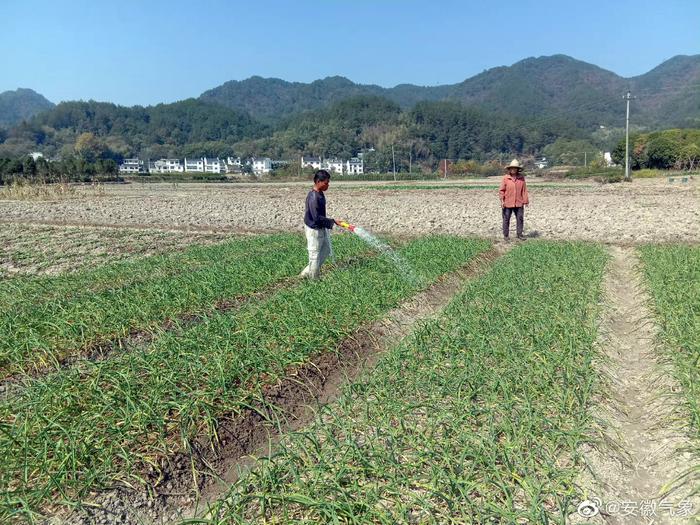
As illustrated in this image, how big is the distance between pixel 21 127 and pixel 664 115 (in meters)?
204

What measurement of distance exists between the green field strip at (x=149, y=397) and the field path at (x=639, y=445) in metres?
2.38

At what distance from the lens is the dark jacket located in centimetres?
784

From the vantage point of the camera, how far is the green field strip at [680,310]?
161 inches

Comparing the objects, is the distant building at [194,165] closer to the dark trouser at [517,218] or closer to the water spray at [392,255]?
the dark trouser at [517,218]

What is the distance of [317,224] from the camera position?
26.1ft

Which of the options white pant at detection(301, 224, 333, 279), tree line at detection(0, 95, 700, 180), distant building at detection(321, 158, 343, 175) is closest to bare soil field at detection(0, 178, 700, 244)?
white pant at detection(301, 224, 333, 279)

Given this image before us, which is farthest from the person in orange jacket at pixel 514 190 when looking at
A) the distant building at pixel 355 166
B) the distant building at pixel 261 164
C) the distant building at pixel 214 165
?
the distant building at pixel 214 165

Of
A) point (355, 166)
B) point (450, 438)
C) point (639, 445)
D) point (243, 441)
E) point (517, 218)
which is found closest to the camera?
point (450, 438)

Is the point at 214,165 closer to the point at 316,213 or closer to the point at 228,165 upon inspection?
the point at 228,165

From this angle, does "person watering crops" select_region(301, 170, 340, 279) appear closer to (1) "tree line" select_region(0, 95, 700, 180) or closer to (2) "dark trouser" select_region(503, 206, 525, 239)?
(2) "dark trouser" select_region(503, 206, 525, 239)

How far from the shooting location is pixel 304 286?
7.22 meters

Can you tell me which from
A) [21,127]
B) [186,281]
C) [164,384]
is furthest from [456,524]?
[21,127]

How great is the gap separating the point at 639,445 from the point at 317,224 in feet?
17.0

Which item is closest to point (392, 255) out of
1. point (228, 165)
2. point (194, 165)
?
point (228, 165)
